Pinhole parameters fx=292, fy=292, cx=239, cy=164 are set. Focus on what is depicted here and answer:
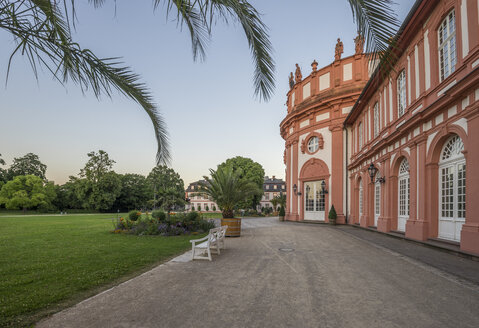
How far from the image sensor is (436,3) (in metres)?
9.39

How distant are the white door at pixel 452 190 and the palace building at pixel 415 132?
30 mm

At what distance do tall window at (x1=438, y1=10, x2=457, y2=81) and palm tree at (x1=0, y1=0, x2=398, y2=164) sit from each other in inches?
318

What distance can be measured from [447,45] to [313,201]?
15.3 m

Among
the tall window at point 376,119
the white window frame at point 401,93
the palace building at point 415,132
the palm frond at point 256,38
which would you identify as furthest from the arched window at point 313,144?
the palm frond at point 256,38

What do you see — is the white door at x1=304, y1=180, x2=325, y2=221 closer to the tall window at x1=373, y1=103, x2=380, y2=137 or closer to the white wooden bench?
the tall window at x1=373, y1=103, x2=380, y2=137

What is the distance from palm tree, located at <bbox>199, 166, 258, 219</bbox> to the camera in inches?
539

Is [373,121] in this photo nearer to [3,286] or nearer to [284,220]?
[284,220]

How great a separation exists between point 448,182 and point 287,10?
349 inches

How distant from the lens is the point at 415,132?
34.7ft

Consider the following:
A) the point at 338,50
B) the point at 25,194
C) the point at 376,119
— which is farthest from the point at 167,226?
the point at 25,194

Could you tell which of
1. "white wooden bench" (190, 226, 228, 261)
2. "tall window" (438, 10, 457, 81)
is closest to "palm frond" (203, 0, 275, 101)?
"white wooden bench" (190, 226, 228, 261)

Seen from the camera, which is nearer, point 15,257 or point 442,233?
point 15,257

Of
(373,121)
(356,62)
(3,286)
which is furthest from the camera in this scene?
(356,62)

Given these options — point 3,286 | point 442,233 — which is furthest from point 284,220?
point 3,286
